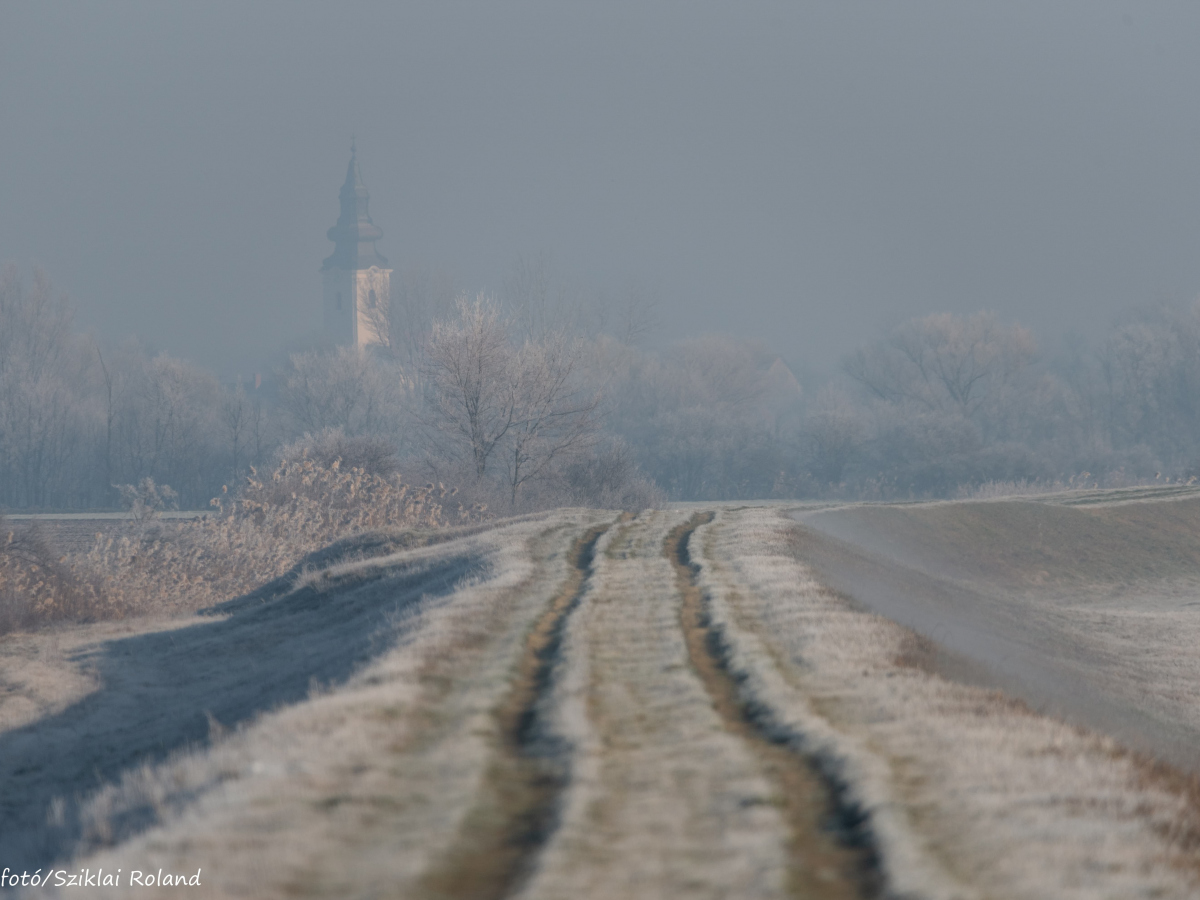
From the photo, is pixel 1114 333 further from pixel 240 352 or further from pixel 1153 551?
pixel 240 352

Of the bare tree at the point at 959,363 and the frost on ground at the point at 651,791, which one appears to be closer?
the frost on ground at the point at 651,791

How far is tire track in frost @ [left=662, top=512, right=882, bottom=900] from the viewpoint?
5.84m

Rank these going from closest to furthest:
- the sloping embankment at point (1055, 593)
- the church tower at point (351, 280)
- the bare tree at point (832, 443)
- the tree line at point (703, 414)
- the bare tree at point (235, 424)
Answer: the sloping embankment at point (1055, 593)
the tree line at point (703, 414)
the bare tree at point (832, 443)
the bare tree at point (235, 424)
the church tower at point (351, 280)

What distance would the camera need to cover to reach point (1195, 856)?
6312mm

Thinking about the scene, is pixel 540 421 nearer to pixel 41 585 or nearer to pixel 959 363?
pixel 41 585

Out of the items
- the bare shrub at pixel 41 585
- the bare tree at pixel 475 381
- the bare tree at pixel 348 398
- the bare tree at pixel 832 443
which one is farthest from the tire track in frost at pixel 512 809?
the bare tree at pixel 348 398

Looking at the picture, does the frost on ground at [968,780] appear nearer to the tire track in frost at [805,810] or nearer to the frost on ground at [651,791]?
the tire track in frost at [805,810]

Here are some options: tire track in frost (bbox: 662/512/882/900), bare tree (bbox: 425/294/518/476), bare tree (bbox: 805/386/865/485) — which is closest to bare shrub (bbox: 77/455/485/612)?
bare tree (bbox: 425/294/518/476)

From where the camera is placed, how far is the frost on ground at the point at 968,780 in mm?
5949

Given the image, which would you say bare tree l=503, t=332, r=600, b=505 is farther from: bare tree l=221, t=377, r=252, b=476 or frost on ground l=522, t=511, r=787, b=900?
frost on ground l=522, t=511, r=787, b=900

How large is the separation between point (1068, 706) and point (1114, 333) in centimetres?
9407

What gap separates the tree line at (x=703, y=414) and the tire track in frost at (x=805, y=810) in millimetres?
46194

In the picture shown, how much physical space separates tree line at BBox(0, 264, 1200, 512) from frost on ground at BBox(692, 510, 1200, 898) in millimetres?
45049

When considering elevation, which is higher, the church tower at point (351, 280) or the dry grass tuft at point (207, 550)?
the church tower at point (351, 280)
